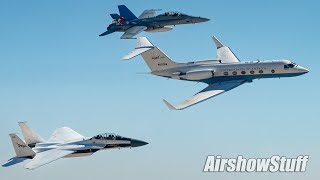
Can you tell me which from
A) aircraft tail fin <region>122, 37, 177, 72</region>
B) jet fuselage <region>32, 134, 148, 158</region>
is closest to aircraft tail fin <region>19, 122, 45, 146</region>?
jet fuselage <region>32, 134, 148, 158</region>

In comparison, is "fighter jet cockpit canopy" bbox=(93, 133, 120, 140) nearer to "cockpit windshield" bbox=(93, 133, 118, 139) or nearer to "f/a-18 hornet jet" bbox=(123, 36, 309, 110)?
"cockpit windshield" bbox=(93, 133, 118, 139)

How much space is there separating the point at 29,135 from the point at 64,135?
13.1ft

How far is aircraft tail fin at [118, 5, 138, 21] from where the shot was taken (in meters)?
78.9

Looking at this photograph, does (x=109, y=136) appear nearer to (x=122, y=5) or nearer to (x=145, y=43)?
(x=145, y=43)

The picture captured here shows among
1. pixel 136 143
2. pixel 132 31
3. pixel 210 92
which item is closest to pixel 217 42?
pixel 132 31

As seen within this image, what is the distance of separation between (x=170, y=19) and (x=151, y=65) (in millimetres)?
9201

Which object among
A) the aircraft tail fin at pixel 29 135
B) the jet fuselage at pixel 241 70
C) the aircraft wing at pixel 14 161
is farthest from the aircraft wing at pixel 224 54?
the aircraft wing at pixel 14 161

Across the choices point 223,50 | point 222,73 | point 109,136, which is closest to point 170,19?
point 223,50

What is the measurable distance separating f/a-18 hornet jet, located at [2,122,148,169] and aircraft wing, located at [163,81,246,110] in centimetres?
642

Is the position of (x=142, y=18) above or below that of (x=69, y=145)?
above

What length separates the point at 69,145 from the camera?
56.1m

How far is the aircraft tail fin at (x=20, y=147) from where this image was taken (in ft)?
180

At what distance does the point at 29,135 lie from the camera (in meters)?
60.4

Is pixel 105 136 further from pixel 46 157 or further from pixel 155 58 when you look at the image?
pixel 155 58
